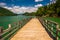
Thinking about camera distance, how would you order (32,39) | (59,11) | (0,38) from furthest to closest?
1. (59,11)
2. (32,39)
3. (0,38)

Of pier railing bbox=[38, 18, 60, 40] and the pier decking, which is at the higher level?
pier railing bbox=[38, 18, 60, 40]

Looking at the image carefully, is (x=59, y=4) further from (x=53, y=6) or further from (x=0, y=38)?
(x=0, y=38)

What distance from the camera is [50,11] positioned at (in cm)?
13638

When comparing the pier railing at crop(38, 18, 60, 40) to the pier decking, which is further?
the pier decking

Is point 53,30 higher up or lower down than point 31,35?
higher up

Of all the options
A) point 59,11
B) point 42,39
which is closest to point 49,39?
point 42,39

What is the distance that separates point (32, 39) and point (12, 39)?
4.43ft

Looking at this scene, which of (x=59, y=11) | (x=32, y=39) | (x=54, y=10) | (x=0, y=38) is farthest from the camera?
(x=54, y=10)

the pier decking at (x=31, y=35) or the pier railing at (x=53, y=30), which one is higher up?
the pier railing at (x=53, y=30)

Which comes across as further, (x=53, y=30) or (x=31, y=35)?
(x=31, y=35)

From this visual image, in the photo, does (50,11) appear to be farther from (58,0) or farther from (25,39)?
(25,39)

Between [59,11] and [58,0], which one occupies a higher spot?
[58,0]

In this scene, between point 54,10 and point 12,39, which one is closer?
point 12,39

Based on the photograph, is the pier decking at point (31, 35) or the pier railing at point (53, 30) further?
the pier decking at point (31, 35)
